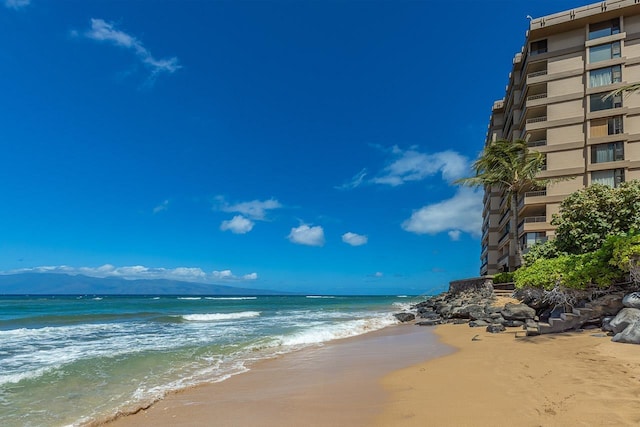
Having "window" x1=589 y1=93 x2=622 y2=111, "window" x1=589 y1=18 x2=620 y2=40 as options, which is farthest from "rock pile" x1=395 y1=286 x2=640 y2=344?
"window" x1=589 y1=18 x2=620 y2=40

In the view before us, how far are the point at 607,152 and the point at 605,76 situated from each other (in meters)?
7.03

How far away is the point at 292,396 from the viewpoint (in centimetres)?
685

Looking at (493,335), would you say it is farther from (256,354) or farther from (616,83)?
(616,83)

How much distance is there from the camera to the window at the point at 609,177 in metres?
31.3

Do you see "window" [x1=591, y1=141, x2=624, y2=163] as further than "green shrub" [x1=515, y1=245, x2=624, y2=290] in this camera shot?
Yes

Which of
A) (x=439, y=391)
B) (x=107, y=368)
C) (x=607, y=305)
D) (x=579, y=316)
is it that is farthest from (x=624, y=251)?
(x=107, y=368)

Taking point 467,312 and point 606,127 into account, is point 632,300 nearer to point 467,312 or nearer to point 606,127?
point 467,312

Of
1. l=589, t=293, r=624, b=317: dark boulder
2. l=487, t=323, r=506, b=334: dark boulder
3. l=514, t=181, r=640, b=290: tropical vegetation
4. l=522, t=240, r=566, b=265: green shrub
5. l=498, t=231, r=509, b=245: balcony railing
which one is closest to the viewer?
l=589, t=293, r=624, b=317: dark boulder

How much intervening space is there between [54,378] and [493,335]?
42.9 ft

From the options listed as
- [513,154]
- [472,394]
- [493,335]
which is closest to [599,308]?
[493,335]

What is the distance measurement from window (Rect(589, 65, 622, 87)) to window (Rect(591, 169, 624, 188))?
8.00m

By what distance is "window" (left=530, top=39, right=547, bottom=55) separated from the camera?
36.7 m

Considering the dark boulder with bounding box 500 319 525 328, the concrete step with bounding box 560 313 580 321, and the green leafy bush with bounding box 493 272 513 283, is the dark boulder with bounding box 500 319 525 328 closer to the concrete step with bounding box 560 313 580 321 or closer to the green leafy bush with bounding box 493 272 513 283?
the concrete step with bounding box 560 313 580 321

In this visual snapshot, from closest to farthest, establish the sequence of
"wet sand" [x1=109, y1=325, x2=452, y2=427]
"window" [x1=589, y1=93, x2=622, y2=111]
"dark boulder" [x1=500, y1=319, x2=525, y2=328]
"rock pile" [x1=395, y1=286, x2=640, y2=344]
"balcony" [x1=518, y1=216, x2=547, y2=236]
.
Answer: "wet sand" [x1=109, y1=325, x2=452, y2=427] < "rock pile" [x1=395, y1=286, x2=640, y2=344] < "dark boulder" [x1=500, y1=319, x2=525, y2=328] < "window" [x1=589, y1=93, x2=622, y2=111] < "balcony" [x1=518, y1=216, x2=547, y2=236]
